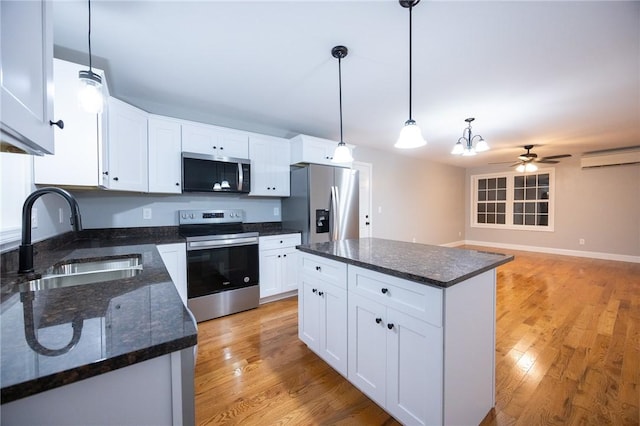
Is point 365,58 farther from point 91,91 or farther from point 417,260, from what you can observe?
point 91,91

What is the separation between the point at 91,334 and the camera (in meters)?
0.65

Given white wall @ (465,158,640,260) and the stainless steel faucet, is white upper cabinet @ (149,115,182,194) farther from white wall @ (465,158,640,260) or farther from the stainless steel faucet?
white wall @ (465,158,640,260)

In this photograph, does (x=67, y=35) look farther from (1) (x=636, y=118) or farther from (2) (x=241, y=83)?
(1) (x=636, y=118)

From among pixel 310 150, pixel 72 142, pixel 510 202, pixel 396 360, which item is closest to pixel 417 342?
pixel 396 360

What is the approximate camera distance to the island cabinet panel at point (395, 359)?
47.9 inches

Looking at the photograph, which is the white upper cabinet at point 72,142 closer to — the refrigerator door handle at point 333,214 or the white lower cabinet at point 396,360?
the white lower cabinet at point 396,360

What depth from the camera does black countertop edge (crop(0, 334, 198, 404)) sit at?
47 centimetres

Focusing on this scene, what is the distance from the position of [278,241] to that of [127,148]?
5.83 ft

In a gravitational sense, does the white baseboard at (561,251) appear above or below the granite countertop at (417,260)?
below

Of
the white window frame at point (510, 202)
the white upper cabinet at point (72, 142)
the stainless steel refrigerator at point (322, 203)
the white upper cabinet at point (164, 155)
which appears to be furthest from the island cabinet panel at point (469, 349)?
the white window frame at point (510, 202)

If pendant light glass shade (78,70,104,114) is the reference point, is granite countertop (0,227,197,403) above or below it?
below

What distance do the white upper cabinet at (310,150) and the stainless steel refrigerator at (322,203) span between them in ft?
0.48

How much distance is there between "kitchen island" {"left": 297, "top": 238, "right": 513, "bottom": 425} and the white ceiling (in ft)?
4.84

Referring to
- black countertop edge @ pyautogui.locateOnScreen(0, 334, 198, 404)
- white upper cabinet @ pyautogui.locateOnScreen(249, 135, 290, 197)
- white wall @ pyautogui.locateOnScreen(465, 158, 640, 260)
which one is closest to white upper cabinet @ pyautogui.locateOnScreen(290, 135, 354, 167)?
white upper cabinet @ pyautogui.locateOnScreen(249, 135, 290, 197)
